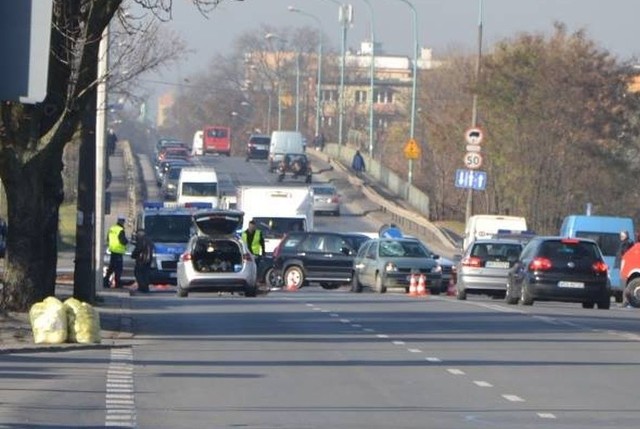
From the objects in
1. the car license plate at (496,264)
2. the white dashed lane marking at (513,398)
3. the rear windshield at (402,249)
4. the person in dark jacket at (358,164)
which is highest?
the person in dark jacket at (358,164)

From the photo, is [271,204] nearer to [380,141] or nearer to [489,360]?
[489,360]

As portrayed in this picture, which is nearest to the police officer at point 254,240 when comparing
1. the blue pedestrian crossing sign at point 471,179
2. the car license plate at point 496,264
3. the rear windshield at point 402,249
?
the rear windshield at point 402,249

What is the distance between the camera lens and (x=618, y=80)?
2798 inches

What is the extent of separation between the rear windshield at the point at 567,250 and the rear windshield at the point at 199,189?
125ft

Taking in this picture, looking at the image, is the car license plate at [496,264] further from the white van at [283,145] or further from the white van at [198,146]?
the white van at [198,146]

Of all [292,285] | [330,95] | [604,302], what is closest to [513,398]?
[604,302]

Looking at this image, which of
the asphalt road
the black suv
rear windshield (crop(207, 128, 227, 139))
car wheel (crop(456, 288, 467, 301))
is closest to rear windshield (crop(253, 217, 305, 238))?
the black suv

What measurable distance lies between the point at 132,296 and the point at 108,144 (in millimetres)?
3653

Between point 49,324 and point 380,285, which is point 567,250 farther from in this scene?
point 49,324

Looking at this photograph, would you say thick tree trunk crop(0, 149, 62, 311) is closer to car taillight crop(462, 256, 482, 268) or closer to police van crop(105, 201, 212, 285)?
car taillight crop(462, 256, 482, 268)

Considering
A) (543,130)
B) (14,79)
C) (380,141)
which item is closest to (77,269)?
(14,79)

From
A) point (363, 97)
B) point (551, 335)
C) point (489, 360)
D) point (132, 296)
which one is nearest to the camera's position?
point (489, 360)

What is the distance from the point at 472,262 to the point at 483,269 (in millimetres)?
317

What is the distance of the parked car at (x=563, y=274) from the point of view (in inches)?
1298
